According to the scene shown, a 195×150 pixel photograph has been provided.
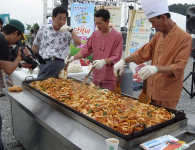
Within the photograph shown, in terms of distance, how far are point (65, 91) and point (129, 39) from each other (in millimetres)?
4954

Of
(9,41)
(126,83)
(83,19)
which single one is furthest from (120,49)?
(83,19)

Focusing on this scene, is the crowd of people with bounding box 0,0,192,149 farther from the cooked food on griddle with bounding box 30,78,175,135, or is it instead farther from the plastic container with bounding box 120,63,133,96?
the plastic container with bounding box 120,63,133,96

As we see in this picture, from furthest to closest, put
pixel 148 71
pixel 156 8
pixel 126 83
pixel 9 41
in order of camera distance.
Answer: pixel 126 83 < pixel 9 41 < pixel 156 8 < pixel 148 71

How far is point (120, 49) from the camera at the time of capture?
3.34 m

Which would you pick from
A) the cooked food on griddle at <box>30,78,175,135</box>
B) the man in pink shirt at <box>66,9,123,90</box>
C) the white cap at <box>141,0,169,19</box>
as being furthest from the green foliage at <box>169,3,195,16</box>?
the cooked food on griddle at <box>30,78,175,135</box>

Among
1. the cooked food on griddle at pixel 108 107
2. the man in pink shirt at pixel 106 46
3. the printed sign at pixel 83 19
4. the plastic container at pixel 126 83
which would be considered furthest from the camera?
the printed sign at pixel 83 19

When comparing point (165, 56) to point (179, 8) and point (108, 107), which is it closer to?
point (108, 107)

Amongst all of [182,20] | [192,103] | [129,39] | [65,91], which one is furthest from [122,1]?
[65,91]

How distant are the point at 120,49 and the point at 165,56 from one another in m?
1.11

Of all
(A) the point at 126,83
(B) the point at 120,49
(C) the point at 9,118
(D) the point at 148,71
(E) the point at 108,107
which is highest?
(B) the point at 120,49

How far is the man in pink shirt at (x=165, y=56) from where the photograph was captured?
2.16 meters

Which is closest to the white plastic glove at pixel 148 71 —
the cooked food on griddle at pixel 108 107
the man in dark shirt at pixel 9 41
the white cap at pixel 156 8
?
the cooked food on griddle at pixel 108 107

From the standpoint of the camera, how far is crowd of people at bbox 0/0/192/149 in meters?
2.24

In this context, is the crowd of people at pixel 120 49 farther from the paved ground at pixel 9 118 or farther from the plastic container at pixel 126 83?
the plastic container at pixel 126 83
